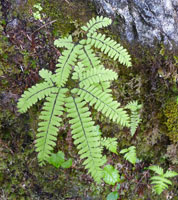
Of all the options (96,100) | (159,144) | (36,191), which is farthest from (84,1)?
(36,191)

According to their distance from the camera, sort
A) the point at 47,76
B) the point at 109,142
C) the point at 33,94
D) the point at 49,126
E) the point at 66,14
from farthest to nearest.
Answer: the point at 109,142 < the point at 66,14 < the point at 47,76 < the point at 33,94 < the point at 49,126

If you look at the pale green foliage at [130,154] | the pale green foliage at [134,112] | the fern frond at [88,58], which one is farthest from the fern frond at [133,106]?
the fern frond at [88,58]

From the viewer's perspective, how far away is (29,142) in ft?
10.1

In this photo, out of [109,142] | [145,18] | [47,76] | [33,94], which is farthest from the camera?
[109,142]

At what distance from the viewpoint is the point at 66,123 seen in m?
3.17

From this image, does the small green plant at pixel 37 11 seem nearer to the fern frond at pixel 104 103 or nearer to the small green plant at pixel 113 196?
the fern frond at pixel 104 103

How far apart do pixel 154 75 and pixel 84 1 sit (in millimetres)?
1727

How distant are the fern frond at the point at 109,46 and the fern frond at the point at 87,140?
3.09 feet

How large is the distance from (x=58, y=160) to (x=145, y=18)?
272 centimetres

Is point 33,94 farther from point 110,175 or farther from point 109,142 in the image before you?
point 110,175

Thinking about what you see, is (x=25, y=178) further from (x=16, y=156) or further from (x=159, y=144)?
(x=159, y=144)

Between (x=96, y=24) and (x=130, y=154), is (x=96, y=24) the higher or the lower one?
the higher one

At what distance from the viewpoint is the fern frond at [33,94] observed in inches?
101

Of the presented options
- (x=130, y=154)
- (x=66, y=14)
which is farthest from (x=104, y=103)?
(x=66, y=14)
